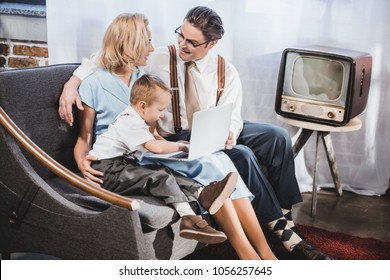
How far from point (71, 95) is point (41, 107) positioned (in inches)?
4.1

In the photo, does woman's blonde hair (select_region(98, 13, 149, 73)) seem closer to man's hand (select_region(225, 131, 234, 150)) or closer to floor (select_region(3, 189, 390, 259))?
man's hand (select_region(225, 131, 234, 150))

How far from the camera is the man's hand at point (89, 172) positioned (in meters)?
2.03

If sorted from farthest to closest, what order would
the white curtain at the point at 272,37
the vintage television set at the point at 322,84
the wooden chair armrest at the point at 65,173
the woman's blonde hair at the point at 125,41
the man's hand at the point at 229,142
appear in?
the white curtain at the point at 272,37 → the vintage television set at the point at 322,84 → the man's hand at the point at 229,142 → the woman's blonde hair at the point at 125,41 → the wooden chair armrest at the point at 65,173

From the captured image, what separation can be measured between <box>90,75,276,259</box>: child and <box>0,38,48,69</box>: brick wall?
3.00 ft

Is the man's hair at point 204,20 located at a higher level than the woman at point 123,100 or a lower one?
higher

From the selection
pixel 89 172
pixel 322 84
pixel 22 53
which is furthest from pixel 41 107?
pixel 322 84

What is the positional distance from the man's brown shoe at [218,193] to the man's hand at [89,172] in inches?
13.9

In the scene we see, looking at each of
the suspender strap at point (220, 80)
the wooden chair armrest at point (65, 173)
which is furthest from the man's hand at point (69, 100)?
the suspender strap at point (220, 80)

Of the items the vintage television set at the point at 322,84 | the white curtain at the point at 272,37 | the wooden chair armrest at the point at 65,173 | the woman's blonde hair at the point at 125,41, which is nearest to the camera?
the wooden chair armrest at the point at 65,173

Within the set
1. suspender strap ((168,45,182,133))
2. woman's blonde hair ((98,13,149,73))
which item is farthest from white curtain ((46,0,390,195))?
woman's blonde hair ((98,13,149,73))

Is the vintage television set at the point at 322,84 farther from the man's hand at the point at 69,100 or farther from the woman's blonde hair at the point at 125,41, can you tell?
the man's hand at the point at 69,100
